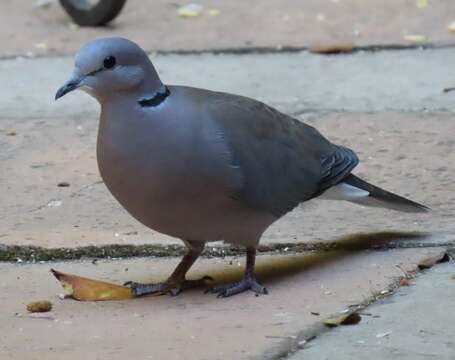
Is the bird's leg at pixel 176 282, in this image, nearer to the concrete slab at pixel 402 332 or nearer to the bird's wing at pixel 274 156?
the bird's wing at pixel 274 156

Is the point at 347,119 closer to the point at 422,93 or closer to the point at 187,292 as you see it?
the point at 422,93

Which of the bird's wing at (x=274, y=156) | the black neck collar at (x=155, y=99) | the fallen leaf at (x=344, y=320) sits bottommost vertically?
the fallen leaf at (x=344, y=320)

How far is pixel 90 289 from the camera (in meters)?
3.74

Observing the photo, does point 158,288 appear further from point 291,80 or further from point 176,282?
point 291,80

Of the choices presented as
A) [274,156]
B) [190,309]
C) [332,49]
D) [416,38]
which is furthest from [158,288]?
[416,38]

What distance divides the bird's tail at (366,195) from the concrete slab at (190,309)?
7.8 inches

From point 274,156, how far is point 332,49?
246cm

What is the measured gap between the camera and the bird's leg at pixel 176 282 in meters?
3.78

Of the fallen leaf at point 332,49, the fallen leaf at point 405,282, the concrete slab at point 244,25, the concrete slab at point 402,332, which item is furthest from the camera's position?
the concrete slab at point 244,25

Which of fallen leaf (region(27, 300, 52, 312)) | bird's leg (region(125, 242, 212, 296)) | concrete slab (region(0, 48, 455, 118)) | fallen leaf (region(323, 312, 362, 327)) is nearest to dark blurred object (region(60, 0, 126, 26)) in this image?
concrete slab (region(0, 48, 455, 118))

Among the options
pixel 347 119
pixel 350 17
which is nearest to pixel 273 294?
pixel 347 119

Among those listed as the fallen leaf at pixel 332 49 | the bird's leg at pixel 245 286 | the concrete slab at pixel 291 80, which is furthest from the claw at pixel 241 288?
the fallen leaf at pixel 332 49

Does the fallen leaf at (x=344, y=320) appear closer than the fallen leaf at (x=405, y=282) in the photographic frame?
Yes

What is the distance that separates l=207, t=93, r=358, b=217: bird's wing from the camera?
372cm
